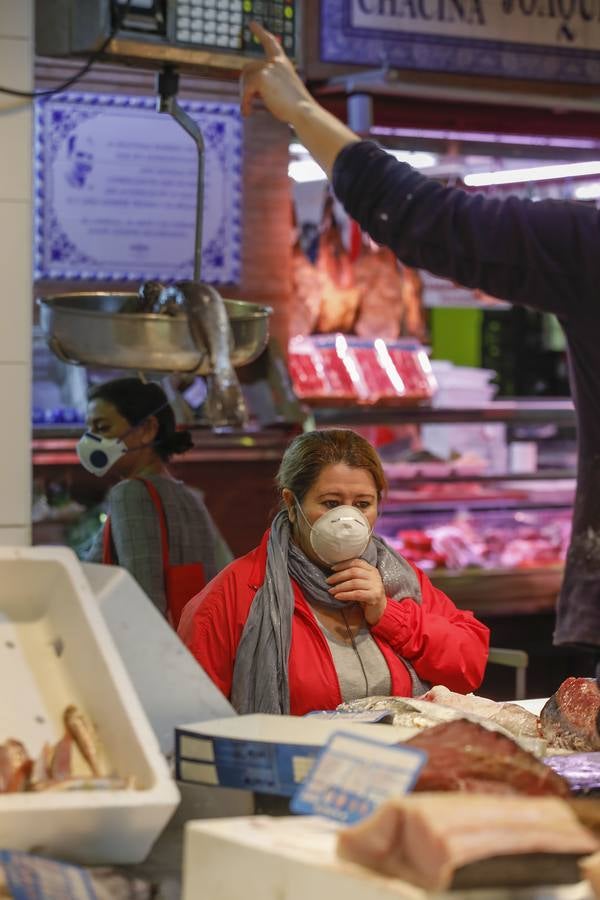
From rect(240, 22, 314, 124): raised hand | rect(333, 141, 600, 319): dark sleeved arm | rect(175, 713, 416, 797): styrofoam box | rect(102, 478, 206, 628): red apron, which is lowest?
rect(102, 478, 206, 628): red apron

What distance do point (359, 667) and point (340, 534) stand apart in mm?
344

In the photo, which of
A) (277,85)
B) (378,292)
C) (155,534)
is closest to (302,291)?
(378,292)

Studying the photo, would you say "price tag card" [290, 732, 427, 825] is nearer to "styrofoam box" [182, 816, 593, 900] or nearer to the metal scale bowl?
"styrofoam box" [182, 816, 593, 900]

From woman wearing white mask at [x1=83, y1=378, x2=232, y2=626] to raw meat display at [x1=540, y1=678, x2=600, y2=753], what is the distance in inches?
82.1

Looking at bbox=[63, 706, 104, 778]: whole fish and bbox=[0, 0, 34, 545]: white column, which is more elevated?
bbox=[0, 0, 34, 545]: white column

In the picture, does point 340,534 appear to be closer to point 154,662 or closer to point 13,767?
point 154,662

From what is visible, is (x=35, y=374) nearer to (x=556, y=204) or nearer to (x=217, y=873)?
(x=556, y=204)

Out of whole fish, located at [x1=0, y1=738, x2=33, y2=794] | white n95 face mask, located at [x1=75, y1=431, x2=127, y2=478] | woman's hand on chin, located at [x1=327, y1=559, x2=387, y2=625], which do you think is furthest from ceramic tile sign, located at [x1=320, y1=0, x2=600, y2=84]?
whole fish, located at [x1=0, y1=738, x2=33, y2=794]

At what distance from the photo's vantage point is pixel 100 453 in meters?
4.77

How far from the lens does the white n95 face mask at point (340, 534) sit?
10.7ft

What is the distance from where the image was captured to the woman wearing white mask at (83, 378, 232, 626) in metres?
4.68

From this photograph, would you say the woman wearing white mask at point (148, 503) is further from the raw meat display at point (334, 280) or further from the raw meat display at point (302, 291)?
the raw meat display at point (334, 280)

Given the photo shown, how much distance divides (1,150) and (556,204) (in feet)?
5.04

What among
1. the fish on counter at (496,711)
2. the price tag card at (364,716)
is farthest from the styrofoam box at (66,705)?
the fish on counter at (496,711)
